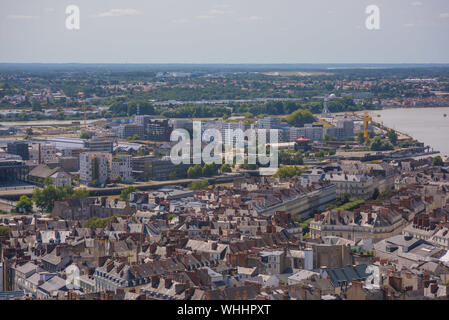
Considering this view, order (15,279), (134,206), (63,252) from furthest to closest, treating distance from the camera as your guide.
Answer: (134,206) < (63,252) < (15,279)

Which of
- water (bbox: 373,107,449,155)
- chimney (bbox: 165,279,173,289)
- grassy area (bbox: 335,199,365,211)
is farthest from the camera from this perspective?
water (bbox: 373,107,449,155)

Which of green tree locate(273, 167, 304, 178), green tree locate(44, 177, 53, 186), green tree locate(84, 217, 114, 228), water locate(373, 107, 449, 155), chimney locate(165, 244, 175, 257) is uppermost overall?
chimney locate(165, 244, 175, 257)

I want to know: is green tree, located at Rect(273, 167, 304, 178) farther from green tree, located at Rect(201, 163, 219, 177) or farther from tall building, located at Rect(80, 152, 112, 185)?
tall building, located at Rect(80, 152, 112, 185)

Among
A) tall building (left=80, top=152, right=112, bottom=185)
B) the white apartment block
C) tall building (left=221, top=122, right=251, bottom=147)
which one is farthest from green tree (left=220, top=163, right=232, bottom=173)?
tall building (left=221, top=122, right=251, bottom=147)

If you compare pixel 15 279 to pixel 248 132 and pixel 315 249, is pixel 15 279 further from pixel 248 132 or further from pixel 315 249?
pixel 248 132

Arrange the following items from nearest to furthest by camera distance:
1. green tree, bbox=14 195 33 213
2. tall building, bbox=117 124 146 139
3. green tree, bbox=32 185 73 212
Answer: green tree, bbox=14 195 33 213 → green tree, bbox=32 185 73 212 → tall building, bbox=117 124 146 139

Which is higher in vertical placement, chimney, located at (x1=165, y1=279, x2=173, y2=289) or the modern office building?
chimney, located at (x1=165, y1=279, x2=173, y2=289)
